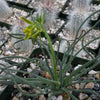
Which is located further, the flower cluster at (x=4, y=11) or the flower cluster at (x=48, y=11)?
the flower cluster at (x=4, y=11)

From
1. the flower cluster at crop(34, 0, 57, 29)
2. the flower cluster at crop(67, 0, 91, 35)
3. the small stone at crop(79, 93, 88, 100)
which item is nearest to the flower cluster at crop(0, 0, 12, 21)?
the flower cluster at crop(34, 0, 57, 29)

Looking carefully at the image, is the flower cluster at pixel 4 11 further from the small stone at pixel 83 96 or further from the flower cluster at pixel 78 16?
the small stone at pixel 83 96

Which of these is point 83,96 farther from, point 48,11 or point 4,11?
point 4,11

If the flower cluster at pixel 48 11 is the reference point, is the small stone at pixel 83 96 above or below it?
below

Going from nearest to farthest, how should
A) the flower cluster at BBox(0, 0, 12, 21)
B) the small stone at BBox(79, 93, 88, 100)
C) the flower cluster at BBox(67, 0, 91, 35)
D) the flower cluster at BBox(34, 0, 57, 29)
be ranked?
the small stone at BBox(79, 93, 88, 100)
the flower cluster at BBox(67, 0, 91, 35)
the flower cluster at BBox(34, 0, 57, 29)
the flower cluster at BBox(0, 0, 12, 21)

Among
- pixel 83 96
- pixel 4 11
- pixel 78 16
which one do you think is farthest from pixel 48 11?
pixel 83 96

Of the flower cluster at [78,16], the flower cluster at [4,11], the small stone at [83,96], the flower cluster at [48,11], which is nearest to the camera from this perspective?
the small stone at [83,96]

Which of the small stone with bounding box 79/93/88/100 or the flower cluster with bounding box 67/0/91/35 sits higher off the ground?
the flower cluster with bounding box 67/0/91/35

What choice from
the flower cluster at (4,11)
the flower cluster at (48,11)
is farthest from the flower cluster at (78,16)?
the flower cluster at (4,11)

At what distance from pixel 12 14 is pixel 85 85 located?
0.99 m

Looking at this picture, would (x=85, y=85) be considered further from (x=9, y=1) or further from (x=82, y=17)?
(x=9, y=1)

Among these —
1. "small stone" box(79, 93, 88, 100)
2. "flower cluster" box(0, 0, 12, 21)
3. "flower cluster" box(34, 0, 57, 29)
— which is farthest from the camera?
"flower cluster" box(0, 0, 12, 21)

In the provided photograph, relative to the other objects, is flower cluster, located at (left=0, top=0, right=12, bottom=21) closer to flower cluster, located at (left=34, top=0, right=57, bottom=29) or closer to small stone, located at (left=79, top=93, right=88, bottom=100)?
flower cluster, located at (left=34, top=0, right=57, bottom=29)

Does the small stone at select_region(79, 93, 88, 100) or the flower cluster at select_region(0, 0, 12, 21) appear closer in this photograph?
the small stone at select_region(79, 93, 88, 100)
